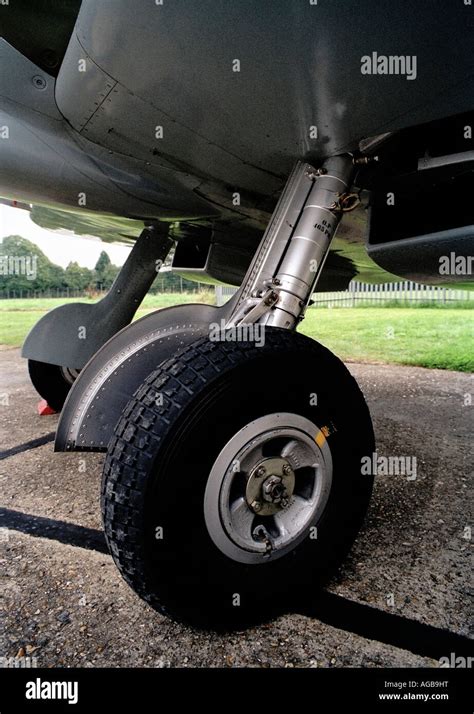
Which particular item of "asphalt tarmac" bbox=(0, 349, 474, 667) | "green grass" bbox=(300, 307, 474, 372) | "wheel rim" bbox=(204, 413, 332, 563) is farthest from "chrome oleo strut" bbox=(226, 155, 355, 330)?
"green grass" bbox=(300, 307, 474, 372)

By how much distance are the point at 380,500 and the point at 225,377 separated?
1.37 metres

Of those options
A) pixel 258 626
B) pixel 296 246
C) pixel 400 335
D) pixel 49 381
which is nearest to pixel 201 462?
pixel 258 626

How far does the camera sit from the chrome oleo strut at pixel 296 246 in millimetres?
1502

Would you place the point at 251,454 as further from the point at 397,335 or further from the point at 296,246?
the point at 397,335

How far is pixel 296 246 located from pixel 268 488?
0.75 metres

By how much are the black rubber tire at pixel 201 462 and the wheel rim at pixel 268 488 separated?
0.03 metres

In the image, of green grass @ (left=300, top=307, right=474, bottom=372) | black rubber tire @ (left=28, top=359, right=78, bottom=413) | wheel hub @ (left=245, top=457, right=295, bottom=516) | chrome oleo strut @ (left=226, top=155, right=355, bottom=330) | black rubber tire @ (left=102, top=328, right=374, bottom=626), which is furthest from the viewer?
green grass @ (left=300, top=307, right=474, bottom=372)

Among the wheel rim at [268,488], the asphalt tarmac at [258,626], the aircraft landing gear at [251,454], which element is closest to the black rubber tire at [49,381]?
the asphalt tarmac at [258,626]

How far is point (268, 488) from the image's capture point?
133 cm

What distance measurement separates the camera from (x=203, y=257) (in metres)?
3.67

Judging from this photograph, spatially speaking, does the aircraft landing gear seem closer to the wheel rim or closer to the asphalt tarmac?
the wheel rim

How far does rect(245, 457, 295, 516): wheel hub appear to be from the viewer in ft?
4.33

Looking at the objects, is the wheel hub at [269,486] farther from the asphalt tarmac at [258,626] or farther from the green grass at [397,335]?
the green grass at [397,335]
